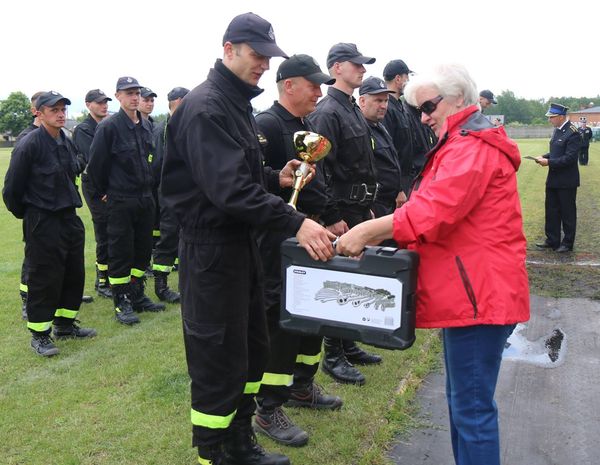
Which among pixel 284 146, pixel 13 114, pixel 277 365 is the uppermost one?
pixel 284 146

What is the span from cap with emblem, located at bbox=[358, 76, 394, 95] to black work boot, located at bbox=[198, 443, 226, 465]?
3.33 m

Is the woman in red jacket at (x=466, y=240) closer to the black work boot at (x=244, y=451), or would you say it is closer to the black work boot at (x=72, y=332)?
the black work boot at (x=244, y=451)

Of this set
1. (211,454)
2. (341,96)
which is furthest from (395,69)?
(211,454)

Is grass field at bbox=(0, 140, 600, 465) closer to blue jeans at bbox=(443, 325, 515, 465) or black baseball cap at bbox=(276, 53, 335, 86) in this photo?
blue jeans at bbox=(443, 325, 515, 465)

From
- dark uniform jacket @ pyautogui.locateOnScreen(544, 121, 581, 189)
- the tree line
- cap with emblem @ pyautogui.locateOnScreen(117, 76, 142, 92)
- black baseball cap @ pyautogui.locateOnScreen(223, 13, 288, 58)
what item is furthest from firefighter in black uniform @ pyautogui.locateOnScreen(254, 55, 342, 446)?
the tree line

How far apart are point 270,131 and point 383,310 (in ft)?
5.72

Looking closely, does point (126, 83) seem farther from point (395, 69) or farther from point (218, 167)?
point (218, 167)

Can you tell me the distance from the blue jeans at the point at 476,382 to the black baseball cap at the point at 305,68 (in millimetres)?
1931

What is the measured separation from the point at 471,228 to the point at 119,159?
4951mm

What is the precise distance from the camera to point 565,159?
9.96m

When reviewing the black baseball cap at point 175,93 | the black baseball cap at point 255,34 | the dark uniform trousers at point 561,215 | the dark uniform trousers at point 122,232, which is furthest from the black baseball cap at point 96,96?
the dark uniform trousers at point 561,215

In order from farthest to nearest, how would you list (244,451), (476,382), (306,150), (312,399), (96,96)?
1. (96,96)
2. (312,399)
3. (306,150)
4. (244,451)
5. (476,382)

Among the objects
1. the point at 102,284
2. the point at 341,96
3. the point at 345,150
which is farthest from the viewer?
the point at 102,284

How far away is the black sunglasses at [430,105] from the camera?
112 inches
